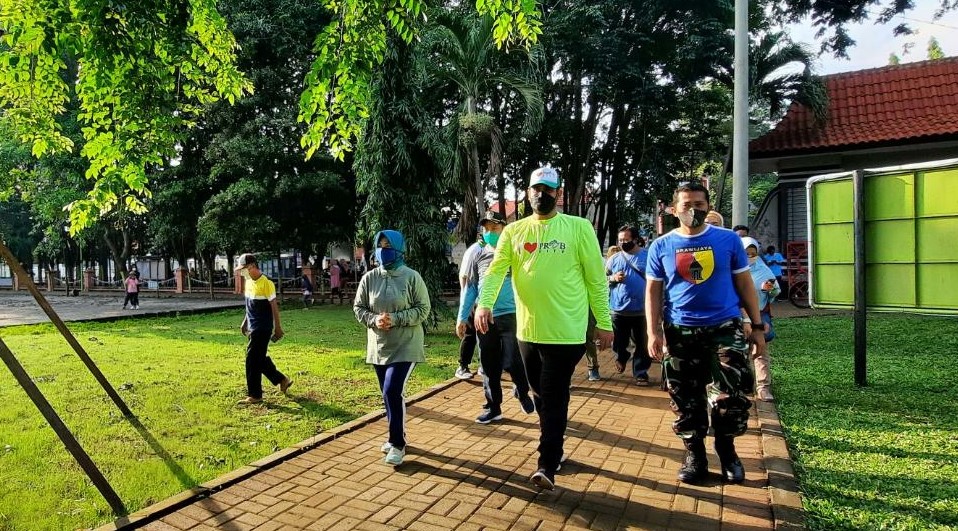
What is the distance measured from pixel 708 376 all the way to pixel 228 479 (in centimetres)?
330

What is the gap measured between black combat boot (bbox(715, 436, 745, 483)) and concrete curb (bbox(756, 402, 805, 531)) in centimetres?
19

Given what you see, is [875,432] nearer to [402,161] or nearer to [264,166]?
[402,161]

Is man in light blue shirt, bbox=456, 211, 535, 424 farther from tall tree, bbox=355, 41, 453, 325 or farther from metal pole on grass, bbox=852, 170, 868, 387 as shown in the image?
tall tree, bbox=355, 41, 453, 325

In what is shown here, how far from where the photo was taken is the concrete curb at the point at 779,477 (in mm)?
3387

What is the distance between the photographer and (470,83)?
43.2 feet

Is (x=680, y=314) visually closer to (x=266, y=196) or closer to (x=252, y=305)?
(x=252, y=305)

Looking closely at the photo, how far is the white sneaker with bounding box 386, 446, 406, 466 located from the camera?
4.40 meters

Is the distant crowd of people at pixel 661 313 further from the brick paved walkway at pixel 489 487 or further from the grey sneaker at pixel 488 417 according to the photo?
the grey sneaker at pixel 488 417

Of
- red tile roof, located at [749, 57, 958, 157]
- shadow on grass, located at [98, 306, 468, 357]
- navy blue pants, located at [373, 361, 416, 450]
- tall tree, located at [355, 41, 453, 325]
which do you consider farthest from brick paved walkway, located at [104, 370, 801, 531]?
red tile roof, located at [749, 57, 958, 157]

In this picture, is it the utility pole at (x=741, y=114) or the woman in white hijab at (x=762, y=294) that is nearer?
the woman in white hijab at (x=762, y=294)

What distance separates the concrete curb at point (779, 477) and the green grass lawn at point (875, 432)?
68mm

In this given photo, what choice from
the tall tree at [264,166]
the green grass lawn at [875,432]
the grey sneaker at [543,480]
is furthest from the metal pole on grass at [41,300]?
the tall tree at [264,166]

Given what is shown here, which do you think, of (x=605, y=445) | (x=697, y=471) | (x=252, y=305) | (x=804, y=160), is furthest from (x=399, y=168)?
(x=804, y=160)

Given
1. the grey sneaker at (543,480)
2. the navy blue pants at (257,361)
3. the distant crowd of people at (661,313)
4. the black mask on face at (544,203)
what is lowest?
the grey sneaker at (543,480)
